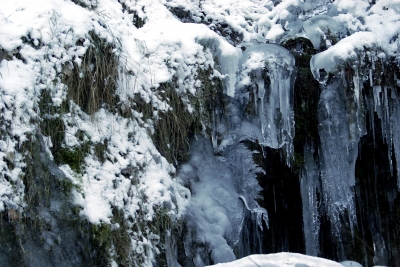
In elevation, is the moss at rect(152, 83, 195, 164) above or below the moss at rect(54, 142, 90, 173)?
above

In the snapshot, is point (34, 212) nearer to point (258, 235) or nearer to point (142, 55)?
point (142, 55)

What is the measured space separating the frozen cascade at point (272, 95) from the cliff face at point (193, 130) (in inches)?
0.4

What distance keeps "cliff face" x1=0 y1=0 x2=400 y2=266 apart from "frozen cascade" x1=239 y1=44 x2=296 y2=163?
1 cm

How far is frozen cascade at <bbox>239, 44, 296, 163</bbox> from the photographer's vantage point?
5211 millimetres

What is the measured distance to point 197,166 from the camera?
4.96m

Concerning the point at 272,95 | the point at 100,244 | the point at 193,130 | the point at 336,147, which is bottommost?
the point at 100,244

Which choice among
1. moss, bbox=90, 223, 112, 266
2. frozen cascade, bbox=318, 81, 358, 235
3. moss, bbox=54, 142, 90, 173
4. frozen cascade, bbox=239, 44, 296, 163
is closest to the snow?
moss, bbox=90, 223, 112, 266

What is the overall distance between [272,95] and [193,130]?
2.92 ft

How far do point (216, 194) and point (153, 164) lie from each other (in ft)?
3.11

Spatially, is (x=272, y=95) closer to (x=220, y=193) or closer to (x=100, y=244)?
(x=220, y=193)

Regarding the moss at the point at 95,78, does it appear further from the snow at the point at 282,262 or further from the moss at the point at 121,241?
the snow at the point at 282,262

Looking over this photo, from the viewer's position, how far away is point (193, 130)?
16.3ft

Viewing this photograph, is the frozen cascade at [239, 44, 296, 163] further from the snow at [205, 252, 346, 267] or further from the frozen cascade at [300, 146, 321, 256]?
the snow at [205, 252, 346, 267]

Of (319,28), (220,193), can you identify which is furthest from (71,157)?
(319,28)
